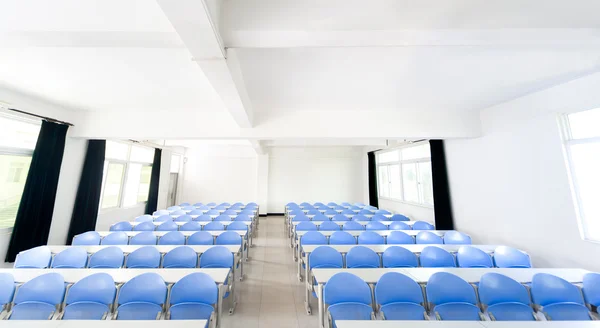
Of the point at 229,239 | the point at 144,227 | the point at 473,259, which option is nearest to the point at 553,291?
the point at 473,259

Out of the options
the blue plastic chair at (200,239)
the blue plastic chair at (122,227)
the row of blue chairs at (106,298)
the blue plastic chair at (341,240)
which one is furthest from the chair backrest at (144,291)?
the blue plastic chair at (122,227)

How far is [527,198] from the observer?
11.8ft

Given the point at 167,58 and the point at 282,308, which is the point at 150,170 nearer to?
the point at 167,58

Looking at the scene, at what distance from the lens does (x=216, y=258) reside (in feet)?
9.41

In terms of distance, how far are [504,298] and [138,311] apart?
3524mm

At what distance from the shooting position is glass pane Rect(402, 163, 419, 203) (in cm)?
680

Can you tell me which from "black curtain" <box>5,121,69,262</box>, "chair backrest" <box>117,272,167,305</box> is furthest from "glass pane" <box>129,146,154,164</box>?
"chair backrest" <box>117,272,167,305</box>

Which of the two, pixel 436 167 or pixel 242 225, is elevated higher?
pixel 436 167

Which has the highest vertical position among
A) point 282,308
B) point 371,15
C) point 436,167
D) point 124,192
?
point 371,15

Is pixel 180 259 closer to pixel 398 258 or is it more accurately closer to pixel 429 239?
pixel 398 258

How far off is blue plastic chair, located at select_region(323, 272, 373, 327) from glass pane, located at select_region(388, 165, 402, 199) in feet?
20.7

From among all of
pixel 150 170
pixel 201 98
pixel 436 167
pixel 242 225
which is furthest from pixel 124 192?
pixel 436 167

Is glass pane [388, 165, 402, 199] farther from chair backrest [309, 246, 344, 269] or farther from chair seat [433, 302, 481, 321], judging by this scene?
chair seat [433, 302, 481, 321]

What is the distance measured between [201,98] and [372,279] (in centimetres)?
388
